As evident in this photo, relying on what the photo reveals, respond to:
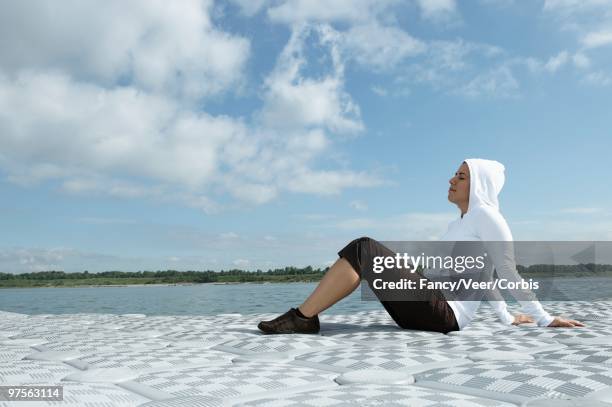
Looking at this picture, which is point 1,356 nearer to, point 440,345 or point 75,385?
point 75,385

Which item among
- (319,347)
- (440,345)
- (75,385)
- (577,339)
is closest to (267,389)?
(75,385)

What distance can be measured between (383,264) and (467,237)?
0.43m

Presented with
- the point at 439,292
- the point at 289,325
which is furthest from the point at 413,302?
the point at 289,325

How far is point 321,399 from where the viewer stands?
129cm

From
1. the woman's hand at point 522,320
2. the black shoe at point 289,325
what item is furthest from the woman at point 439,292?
the woman's hand at point 522,320

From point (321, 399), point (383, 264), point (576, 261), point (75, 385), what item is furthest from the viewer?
point (576, 261)

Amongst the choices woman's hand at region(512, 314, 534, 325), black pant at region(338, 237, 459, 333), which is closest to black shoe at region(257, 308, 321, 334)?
black pant at region(338, 237, 459, 333)

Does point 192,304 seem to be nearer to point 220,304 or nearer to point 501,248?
point 220,304

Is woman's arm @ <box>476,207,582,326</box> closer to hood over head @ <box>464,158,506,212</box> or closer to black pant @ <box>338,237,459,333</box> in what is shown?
hood over head @ <box>464,158,506,212</box>

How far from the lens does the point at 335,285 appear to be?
2678 millimetres

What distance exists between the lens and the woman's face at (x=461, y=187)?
112 inches

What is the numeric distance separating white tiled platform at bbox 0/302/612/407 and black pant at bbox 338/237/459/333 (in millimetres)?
67

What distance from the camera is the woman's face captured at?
285 centimetres

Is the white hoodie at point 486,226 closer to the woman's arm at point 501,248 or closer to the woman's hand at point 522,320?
the woman's arm at point 501,248
